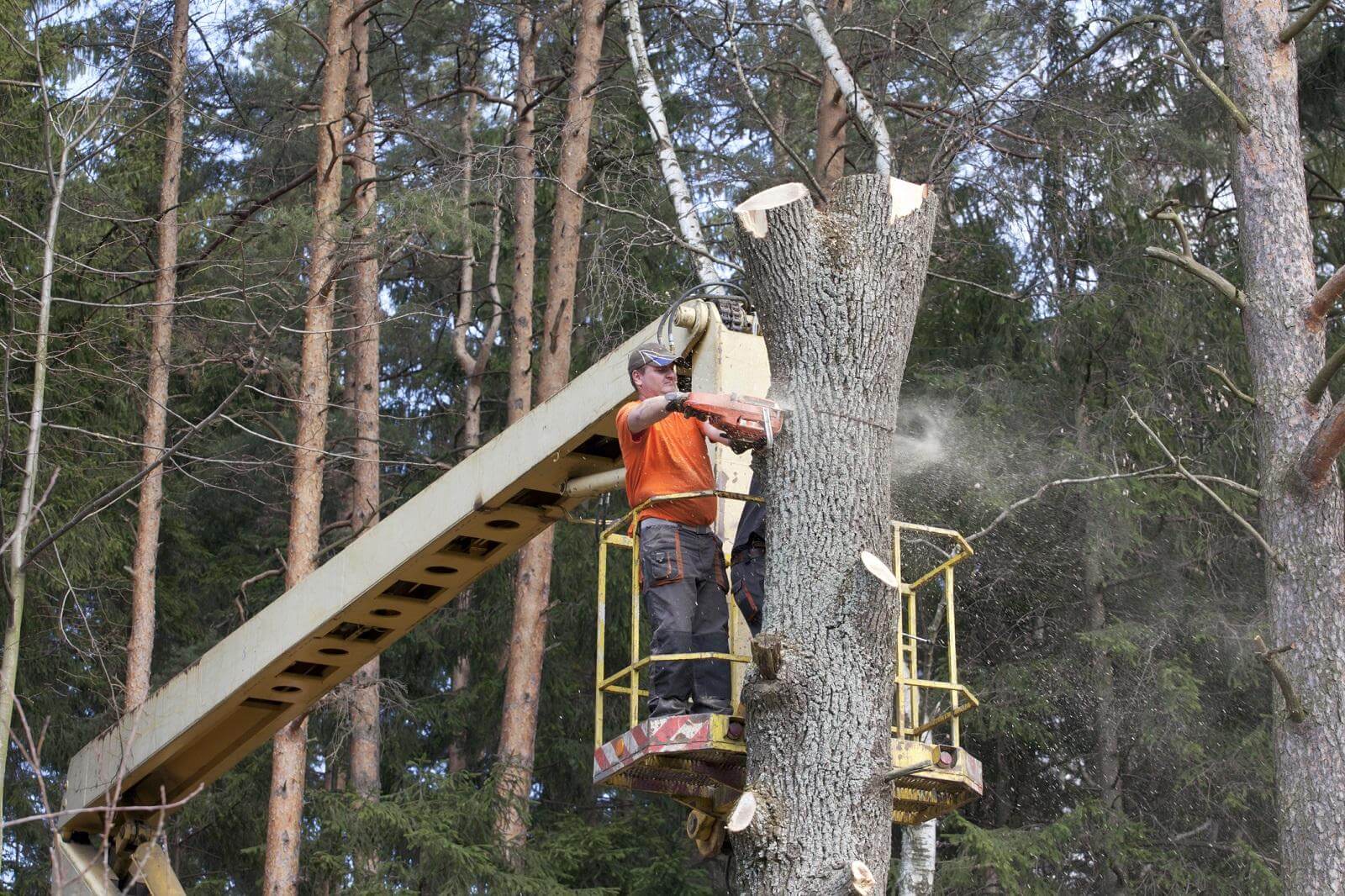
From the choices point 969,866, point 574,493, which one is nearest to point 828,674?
point 574,493

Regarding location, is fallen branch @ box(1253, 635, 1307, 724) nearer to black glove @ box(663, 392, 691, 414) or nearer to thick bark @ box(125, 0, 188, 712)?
black glove @ box(663, 392, 691, 414)

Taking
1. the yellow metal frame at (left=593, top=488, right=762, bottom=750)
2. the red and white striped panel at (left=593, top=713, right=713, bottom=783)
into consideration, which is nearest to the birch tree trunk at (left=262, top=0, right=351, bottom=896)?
the yellow metal frame at (left=593, top=488, right=762, bottom=750)

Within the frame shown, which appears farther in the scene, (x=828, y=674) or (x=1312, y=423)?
(x=1312, y=423)

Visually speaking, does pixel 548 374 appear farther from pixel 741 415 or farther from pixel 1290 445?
pixel 741 415

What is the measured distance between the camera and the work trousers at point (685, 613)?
6.91m

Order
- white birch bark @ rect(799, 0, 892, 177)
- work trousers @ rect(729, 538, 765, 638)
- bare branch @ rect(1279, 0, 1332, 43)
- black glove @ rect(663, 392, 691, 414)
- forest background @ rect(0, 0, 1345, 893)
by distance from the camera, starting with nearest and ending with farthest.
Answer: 1. black glove @ rect(663, 392, 691, 414)
2. work trousers @ rect(729, 538, 765, 638)
3. bare branch @ rect(1279, 0, 1332, 43)
4. white birch bark @ rect(799, 0, 892, 177)
5. forest background @ rect(0, 0, 1345, 893)

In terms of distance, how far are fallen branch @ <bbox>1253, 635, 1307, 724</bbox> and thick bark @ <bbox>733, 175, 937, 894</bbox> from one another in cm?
399

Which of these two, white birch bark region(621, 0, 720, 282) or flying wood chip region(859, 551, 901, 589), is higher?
white birch bark region(621, 0, 720, 282)

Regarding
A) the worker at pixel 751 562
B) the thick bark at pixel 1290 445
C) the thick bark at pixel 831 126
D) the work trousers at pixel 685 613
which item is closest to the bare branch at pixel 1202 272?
the thick bark at pixel 1290 445

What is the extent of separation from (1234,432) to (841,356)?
12.1 m

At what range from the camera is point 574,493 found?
28.8 ft

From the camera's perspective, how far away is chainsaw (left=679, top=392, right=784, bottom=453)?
6098 millimetres

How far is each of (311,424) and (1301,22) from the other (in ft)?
33.0

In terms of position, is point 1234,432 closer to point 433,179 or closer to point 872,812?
point 433,179
